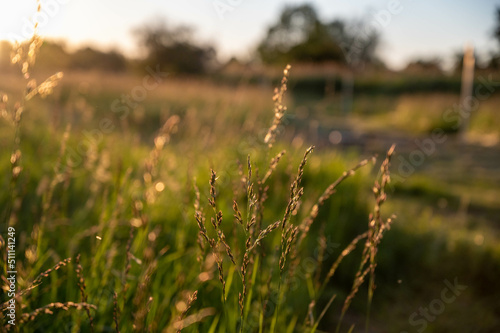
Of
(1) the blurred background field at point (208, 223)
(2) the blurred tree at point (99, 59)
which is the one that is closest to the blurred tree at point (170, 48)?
(2) the blurred tree at point (99, 59)

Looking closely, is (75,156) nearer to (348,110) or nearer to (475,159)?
(475,159)

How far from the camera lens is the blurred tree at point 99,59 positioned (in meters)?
28.3

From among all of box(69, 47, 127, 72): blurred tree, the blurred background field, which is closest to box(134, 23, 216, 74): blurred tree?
box(69, 47, 127, 72): blurred tree

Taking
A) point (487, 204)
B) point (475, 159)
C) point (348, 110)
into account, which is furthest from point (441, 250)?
point (348, 110)

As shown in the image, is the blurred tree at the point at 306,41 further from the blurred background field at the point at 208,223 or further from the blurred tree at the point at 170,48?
the blurred background field at the point at 208,223

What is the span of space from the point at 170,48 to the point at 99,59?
800 cm

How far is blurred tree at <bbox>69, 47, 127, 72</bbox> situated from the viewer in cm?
2826

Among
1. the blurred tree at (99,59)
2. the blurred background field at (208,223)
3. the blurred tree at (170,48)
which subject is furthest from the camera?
the blurred tree at (99,59)

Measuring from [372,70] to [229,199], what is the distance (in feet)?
83.8

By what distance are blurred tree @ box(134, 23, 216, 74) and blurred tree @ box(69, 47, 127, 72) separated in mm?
4264

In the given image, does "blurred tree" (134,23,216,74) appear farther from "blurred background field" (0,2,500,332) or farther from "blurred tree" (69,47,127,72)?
"blurred background field" (0,2,500,332)

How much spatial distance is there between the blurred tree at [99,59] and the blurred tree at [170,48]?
14.0 feet

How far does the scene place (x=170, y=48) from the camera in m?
24.5

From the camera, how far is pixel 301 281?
2391mm
